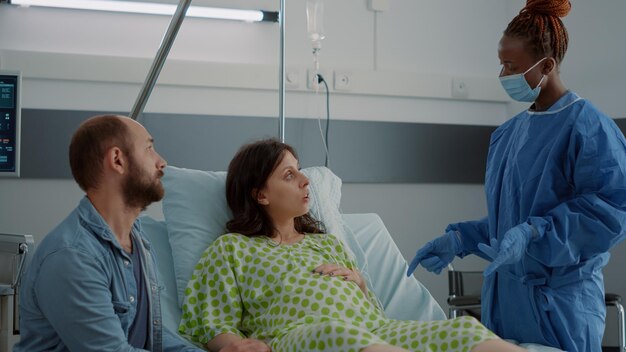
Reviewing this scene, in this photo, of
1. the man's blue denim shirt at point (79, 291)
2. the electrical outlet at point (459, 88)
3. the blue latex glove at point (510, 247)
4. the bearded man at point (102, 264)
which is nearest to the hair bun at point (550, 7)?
the blue latex glove at point (510, 247)

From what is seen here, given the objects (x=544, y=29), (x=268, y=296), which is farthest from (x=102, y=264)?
(x=544, y=29)

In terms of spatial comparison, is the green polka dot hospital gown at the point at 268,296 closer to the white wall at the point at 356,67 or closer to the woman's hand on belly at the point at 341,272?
the woman's hand on belly at the point at 341,272

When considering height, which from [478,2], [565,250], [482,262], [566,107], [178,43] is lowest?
[482,262]

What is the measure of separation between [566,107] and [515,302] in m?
0.52

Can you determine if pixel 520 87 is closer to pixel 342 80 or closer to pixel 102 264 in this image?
pixel 102 264

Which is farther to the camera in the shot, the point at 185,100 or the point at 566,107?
the point at 185,100

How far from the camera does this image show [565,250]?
198cm

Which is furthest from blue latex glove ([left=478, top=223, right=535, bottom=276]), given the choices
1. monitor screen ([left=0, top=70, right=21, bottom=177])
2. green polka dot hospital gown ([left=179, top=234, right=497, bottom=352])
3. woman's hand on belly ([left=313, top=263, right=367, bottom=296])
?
monitor screen ([left=0, top=70, right=21, bottom=177])

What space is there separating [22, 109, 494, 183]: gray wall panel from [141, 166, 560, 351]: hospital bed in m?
1.03

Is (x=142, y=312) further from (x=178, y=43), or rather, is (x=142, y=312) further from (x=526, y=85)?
(x=178, y=43)

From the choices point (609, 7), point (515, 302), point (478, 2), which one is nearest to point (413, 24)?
point (478, 2)

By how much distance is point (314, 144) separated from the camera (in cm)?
386

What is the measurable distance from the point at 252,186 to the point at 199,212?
7.1 inches

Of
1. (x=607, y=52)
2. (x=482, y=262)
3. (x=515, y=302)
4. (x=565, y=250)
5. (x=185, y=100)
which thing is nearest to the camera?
(x=565, y=250)
